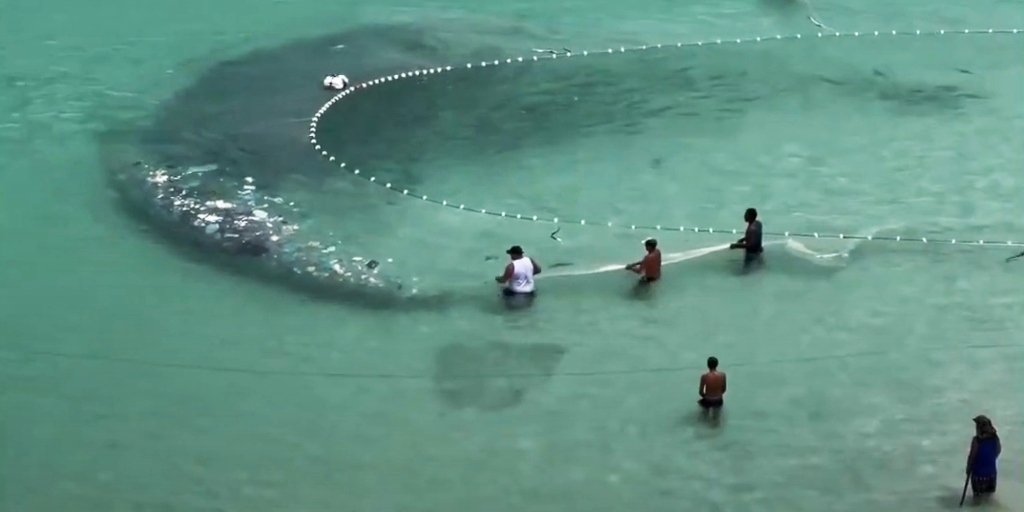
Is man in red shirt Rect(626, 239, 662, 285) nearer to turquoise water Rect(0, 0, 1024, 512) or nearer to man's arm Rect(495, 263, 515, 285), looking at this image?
turquoise water Rect(0, 0, 1024, 512)

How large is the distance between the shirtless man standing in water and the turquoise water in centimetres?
21

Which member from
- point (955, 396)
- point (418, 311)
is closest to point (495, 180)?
point (418, 311)

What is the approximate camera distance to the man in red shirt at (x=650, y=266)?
1931cm

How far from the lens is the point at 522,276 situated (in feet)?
62.4

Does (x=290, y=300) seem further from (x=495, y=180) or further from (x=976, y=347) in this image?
(x=976, y=347)

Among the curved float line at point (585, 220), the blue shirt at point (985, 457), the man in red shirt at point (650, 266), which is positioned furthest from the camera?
the curved float line at point (585, 220)

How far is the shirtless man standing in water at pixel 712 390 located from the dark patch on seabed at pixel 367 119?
393 cm

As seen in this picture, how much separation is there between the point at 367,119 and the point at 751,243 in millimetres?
7129

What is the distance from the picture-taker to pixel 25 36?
27.0m

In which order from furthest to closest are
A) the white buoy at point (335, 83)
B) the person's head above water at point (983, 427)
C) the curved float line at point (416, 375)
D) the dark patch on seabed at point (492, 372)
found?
the white buoy at point (335, 83)
the curved float line at point (416, 375)
the dark patch on seabed at point (492, 372)
the person's head above water at point (983, 427)

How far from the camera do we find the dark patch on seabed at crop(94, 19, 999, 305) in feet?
67.5

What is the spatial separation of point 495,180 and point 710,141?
11.9 ft

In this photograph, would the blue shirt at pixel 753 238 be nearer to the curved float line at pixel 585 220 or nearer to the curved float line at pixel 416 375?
the curved float line at pixel 585 220

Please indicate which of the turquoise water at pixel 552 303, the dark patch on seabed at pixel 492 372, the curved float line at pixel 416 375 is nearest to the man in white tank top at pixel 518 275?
the turquoise water at pixel 552 303
